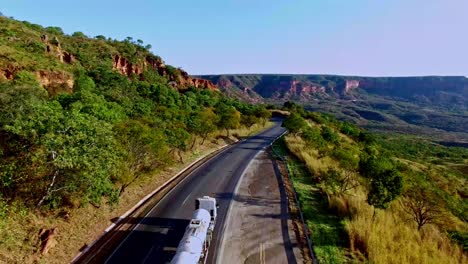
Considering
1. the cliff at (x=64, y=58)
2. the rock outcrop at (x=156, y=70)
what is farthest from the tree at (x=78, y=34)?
the rock outcrop at (x=156, y=70)

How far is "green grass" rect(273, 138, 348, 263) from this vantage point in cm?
1972

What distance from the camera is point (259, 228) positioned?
2361cm

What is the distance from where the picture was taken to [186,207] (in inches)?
1072

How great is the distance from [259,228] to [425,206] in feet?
39.3

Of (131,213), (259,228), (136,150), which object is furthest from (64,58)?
(259,228)

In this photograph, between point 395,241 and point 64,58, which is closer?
point 395,241

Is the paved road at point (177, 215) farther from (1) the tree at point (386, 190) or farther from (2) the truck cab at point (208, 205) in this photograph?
(1) the tree at point (386, 190)

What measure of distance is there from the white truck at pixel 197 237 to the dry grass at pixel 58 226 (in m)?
7.27

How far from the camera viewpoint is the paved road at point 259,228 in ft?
64.2

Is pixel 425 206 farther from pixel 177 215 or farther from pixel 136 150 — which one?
pixel 136 150

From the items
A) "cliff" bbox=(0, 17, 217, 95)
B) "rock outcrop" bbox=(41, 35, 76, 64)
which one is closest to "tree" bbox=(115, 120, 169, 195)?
"cliff" bbox=(0, 17, 217, 95)

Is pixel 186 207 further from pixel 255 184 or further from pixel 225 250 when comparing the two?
pixel 255 184

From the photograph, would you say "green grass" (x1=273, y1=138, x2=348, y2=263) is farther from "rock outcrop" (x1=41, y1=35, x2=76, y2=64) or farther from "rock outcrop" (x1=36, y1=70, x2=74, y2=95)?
"rock outcrop" (x1=41, y1=35, x2=76, y2=64)

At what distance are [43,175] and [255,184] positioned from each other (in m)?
20.9
